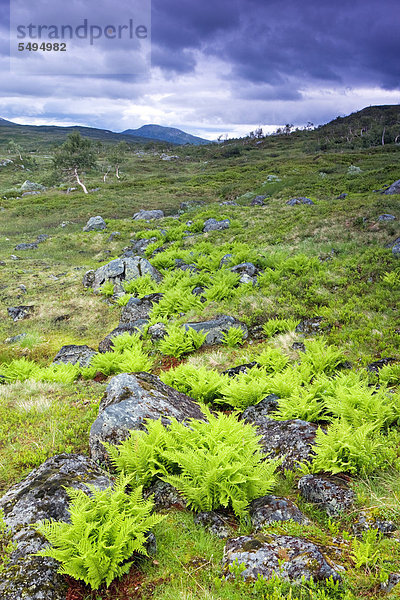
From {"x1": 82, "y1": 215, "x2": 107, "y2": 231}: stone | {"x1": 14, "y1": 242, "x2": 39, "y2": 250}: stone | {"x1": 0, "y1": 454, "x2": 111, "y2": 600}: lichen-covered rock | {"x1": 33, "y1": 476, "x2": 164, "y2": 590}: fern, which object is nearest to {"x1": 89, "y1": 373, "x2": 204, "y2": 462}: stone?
{"x1": 0, "y1": 454, "x2": 111, "y2": 600}: lichen-covered rock

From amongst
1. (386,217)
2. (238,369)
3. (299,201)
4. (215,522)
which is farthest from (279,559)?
(299,201)

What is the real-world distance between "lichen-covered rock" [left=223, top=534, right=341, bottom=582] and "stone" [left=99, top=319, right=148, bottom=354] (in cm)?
897

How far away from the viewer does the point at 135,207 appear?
145 ft

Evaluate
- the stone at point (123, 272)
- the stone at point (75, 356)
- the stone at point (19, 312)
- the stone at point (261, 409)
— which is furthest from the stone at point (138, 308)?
the stone at point (261, 409)

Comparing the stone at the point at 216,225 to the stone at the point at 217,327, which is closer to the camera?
the stone at the point at 217,327

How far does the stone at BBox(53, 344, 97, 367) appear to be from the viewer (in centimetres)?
1096

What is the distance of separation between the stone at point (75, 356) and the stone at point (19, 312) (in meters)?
6.40

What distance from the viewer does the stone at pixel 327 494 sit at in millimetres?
4008

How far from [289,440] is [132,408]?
2.74m

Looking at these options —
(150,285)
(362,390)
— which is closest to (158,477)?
(362,390)

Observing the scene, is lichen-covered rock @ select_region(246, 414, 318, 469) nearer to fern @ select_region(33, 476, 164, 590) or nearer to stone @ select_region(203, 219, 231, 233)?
fern @ select_region(33, 476, 164, 590)

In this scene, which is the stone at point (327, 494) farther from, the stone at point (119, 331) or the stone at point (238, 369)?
the stone at point (119, 331)

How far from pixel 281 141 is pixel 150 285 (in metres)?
122

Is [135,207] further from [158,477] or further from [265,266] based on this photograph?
[158,477]
